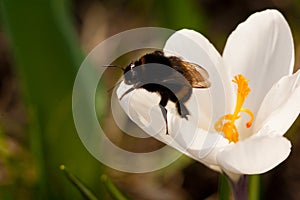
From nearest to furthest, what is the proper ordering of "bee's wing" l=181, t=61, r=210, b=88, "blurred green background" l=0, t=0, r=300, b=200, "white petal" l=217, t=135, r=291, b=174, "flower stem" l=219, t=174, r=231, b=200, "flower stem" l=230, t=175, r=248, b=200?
1. "white petal" l=217, t=135, r=291, b=174
2. "bee's wing" l=181, t=61, r=210, b=88
3. "flower stem" l=230, t=175, r=248, b=200
4. "flower stem" l=219, t=174, r=231, b=200
5. "blurred green background" l=0, t=0, r=300, b=200

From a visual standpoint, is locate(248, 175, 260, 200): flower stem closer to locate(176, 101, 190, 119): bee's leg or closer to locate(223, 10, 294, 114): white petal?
locate(223, 10, 294, 114): white petal

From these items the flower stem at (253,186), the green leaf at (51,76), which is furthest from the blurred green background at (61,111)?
the flower stem at (253,186)

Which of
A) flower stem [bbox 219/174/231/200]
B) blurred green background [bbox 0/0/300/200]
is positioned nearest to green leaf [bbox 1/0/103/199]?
blurred green background [bbox 0/0/300/200]

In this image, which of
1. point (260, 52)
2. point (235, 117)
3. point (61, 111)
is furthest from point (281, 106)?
point (61, 111)

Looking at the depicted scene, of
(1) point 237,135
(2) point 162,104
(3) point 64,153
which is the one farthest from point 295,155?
(2) point 162,104

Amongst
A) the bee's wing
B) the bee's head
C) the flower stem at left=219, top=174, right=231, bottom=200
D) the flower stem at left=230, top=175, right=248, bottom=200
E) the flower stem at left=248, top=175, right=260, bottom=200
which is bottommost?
the flower stem at left=248, top=175, right=260, bottom=200

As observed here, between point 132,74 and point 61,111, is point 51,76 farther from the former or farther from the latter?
point 132,74

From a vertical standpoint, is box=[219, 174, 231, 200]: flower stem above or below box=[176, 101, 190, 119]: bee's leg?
below
